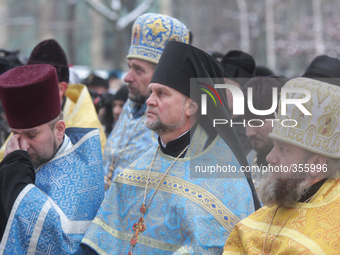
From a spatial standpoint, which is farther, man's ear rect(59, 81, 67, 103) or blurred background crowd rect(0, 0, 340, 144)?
blurred background crowd rect(0, 0, 340, 144)

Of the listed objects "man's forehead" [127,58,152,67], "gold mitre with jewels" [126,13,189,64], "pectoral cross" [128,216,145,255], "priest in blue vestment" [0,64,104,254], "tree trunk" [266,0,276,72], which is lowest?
"tree trunk" [266,0,276,72]

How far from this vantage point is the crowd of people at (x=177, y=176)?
2.52 meters

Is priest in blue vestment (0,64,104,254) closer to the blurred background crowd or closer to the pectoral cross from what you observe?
the pectoral cross

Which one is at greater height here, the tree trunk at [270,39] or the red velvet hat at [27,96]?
the red velvet hat at [27,96]

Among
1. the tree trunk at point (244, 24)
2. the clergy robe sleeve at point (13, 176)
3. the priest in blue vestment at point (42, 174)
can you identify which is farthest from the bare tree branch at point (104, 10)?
the clergy robe sleeve at point (13, 176)

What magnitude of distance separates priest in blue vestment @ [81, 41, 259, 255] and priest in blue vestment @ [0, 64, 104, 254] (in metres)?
0.17

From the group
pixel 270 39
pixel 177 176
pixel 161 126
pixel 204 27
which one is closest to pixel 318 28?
pixel 270 39

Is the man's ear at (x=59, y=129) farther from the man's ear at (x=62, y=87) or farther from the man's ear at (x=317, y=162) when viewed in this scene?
the man's ear at (x=317, y=162)

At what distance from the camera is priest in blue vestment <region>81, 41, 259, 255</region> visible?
2.93m

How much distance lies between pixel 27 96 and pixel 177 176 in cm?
127

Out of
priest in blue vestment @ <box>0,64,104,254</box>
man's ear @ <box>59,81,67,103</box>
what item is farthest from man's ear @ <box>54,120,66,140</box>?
man's ear @ <box>59,81,67,103</box>

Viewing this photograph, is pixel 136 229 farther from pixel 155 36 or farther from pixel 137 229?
pixel 155 36

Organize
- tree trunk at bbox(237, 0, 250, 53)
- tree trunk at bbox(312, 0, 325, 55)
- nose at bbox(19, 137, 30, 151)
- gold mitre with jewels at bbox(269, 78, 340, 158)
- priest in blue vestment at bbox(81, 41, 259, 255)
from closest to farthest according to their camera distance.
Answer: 1. gold mitre with jewels at bbox(269, 78, 340, 158)
2. priest in blue vestment at bbox(81, 41, 259, 255)
3. nose at bbox(19, 137, 30, 151)
4. tree trunk at bbox(312, 0, 325, 55)
5. tree trunk at bbox(237, 0, 250, 53)

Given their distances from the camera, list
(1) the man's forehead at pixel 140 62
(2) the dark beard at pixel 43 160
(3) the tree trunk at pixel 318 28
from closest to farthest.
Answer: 1. (2) the dark beard at pixel 43 160
2. (1) the man's forehead at pixel 140 62
3. (3) the tree trunk at pixel 318 28
